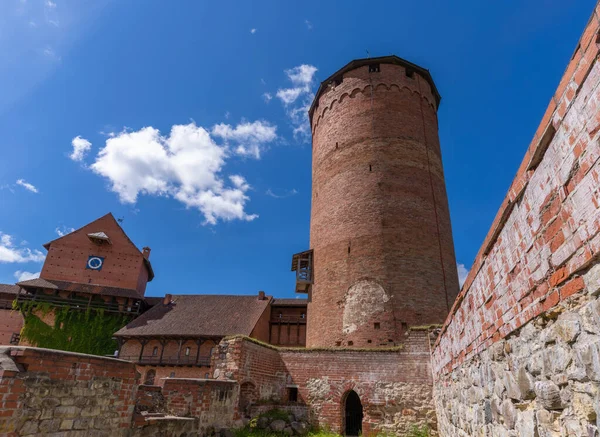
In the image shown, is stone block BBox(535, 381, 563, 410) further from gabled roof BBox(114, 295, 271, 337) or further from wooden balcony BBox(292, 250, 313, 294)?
gabled roof BBox(114, 295, 271, 337)

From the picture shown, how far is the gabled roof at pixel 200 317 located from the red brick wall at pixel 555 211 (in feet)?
72.2

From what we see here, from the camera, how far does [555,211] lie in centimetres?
251

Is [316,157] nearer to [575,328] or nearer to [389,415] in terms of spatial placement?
[389,415]

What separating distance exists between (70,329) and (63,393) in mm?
24836

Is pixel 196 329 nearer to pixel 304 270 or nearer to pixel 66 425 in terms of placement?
pixel 304 270

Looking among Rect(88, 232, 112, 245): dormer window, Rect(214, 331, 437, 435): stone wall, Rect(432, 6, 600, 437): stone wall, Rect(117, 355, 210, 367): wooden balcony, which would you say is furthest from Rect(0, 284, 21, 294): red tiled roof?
Rect(432, 6, 600, 437): stone wall

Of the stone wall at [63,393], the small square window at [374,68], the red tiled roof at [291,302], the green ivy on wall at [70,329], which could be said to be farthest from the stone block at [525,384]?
the green ivy on wall at [70,329]

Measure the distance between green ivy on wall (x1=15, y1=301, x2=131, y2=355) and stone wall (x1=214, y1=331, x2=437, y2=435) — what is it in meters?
18.0

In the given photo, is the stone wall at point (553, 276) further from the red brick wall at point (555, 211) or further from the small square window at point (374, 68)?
the small square window at point (374, 68)

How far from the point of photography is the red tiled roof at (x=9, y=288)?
29.0 m

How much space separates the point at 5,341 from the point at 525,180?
117 ft

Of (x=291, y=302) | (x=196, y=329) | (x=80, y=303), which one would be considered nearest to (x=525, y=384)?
(x=196, y=329)

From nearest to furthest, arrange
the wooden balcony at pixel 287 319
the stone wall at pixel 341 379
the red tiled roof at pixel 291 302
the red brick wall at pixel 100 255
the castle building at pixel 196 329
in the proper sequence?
the stone wall at pixel 341 379
the castle building at pixel 196 329
the wooden balcony at pixel 287 319
the red tiled roof at pixel 291 302
the red brick wall at pixel 100 255

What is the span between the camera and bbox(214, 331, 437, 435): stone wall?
12016mm
